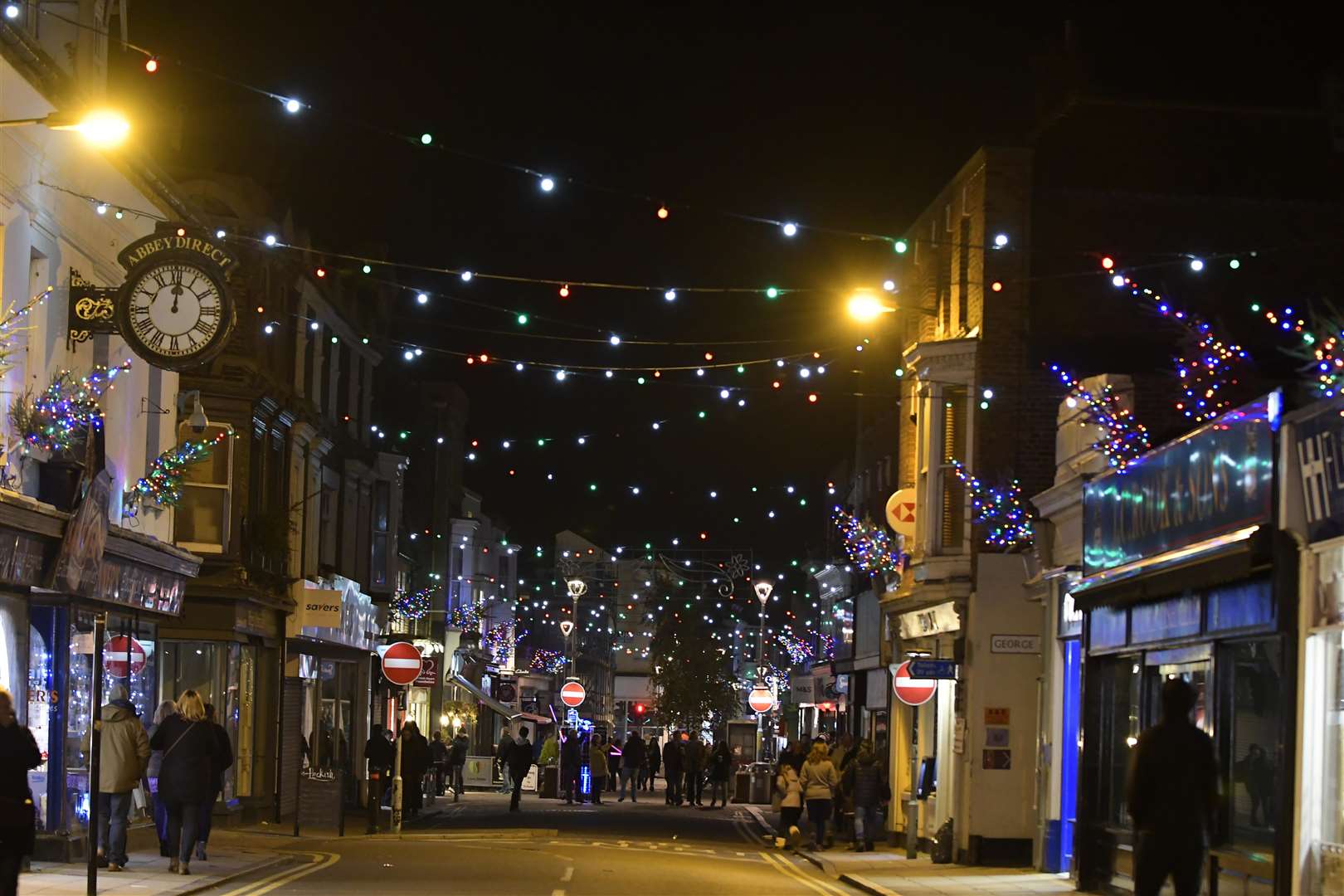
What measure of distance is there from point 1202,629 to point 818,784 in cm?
1276

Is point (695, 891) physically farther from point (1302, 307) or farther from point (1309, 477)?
point (1302, 307)

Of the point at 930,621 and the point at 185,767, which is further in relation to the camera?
the point at 930,621

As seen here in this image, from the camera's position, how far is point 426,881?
63.9 ft

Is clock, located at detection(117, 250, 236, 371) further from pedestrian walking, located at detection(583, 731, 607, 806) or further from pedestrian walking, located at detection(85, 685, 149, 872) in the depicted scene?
pedestrian walking, located at detection(583, 731, 607, 806)

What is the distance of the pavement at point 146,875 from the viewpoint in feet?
57.6

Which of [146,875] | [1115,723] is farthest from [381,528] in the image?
[1115,723]

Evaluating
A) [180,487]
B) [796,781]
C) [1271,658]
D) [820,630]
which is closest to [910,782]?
[796,781]

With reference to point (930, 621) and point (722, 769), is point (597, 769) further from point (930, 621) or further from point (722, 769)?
point (930, 621)

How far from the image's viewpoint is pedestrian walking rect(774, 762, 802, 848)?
2969 centimetres

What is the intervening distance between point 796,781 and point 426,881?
11.5m

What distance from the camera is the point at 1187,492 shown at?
18.1m

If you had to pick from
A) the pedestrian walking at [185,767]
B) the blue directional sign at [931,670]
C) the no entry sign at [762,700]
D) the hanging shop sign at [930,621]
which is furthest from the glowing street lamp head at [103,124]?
the no entry sign at [762,700]

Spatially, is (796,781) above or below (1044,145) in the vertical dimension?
below

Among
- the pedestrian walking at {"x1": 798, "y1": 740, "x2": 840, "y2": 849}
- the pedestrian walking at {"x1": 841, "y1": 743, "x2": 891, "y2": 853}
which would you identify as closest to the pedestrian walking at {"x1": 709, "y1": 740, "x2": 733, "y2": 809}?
the pedestrian walking at {"x1": 841, "y1": 743, "x2": 891, "y2": 853}
